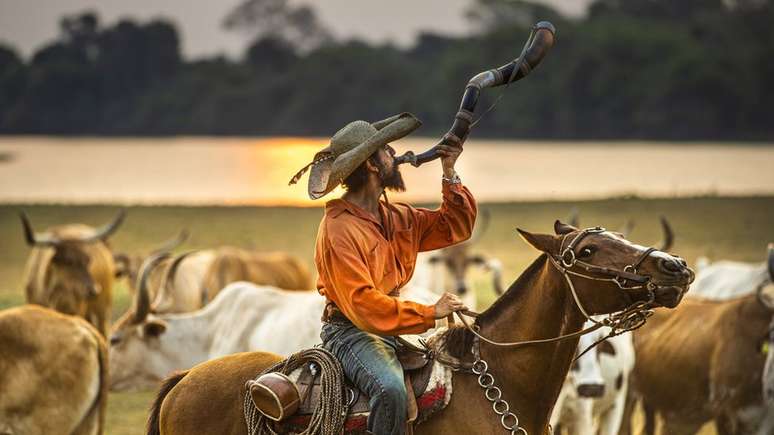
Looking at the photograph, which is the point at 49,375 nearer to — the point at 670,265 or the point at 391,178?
the point at 391,178

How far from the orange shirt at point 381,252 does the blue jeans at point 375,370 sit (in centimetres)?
12

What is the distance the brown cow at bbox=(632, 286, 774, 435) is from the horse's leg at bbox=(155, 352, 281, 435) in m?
4.94

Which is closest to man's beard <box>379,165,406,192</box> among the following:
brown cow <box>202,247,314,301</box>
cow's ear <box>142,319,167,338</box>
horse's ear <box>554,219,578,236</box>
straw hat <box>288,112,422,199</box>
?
straw hat <box>288,112,422,199</box>

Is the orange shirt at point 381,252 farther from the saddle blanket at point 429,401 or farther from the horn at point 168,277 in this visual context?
the horn at point 168,277

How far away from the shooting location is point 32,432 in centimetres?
849

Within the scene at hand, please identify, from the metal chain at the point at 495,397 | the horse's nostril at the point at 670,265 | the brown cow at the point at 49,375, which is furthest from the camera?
the brown cow at the point at 49,375

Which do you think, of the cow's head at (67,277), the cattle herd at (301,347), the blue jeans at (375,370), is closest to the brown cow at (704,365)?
the cattle herd at (301,347)

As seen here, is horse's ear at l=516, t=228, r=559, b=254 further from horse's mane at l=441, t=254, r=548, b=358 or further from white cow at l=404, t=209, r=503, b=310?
white cow at l=404, t=209, r=503, b=310

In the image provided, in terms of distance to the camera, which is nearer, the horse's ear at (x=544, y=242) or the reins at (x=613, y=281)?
the reins at (x=613, y=281)

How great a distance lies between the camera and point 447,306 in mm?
5445

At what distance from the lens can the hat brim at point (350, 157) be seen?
5.65 meters

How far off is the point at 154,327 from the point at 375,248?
202 inches

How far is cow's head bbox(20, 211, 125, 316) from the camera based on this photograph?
13891 millimetres

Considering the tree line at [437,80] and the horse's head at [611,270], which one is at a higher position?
the horse's head at [611,270]
